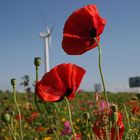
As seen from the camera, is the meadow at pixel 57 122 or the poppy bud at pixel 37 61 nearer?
the poppy bud at pixel 37 61

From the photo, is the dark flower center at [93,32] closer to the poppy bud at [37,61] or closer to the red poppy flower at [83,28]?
the red poppy flower at [83,28]

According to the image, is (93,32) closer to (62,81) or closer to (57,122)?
(62,81)

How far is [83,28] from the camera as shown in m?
1.51

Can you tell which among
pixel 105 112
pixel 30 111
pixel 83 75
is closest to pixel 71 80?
pixel 83 75

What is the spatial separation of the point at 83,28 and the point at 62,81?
181 mm

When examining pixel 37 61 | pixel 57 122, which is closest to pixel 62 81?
pixel 37 61

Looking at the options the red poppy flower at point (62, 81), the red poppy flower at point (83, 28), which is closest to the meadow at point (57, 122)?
the red poppy flower at point (62, 81)

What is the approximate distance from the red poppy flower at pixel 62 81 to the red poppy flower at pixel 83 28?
0.07 meters

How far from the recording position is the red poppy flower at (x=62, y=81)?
145 cm

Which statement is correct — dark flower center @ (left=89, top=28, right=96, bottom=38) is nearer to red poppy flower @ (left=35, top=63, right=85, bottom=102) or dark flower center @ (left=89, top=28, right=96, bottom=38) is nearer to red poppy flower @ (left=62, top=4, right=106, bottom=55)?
red poppy flower @ (left=62, top=4, right=106, bottom=55)

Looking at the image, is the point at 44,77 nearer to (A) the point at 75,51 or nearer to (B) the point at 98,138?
(A) the point at 75,51

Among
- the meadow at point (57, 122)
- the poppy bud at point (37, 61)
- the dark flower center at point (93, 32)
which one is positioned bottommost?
the meadow at point (57, 122)

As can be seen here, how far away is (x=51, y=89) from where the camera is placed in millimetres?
1459

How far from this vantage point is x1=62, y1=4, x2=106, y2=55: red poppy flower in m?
1.48
